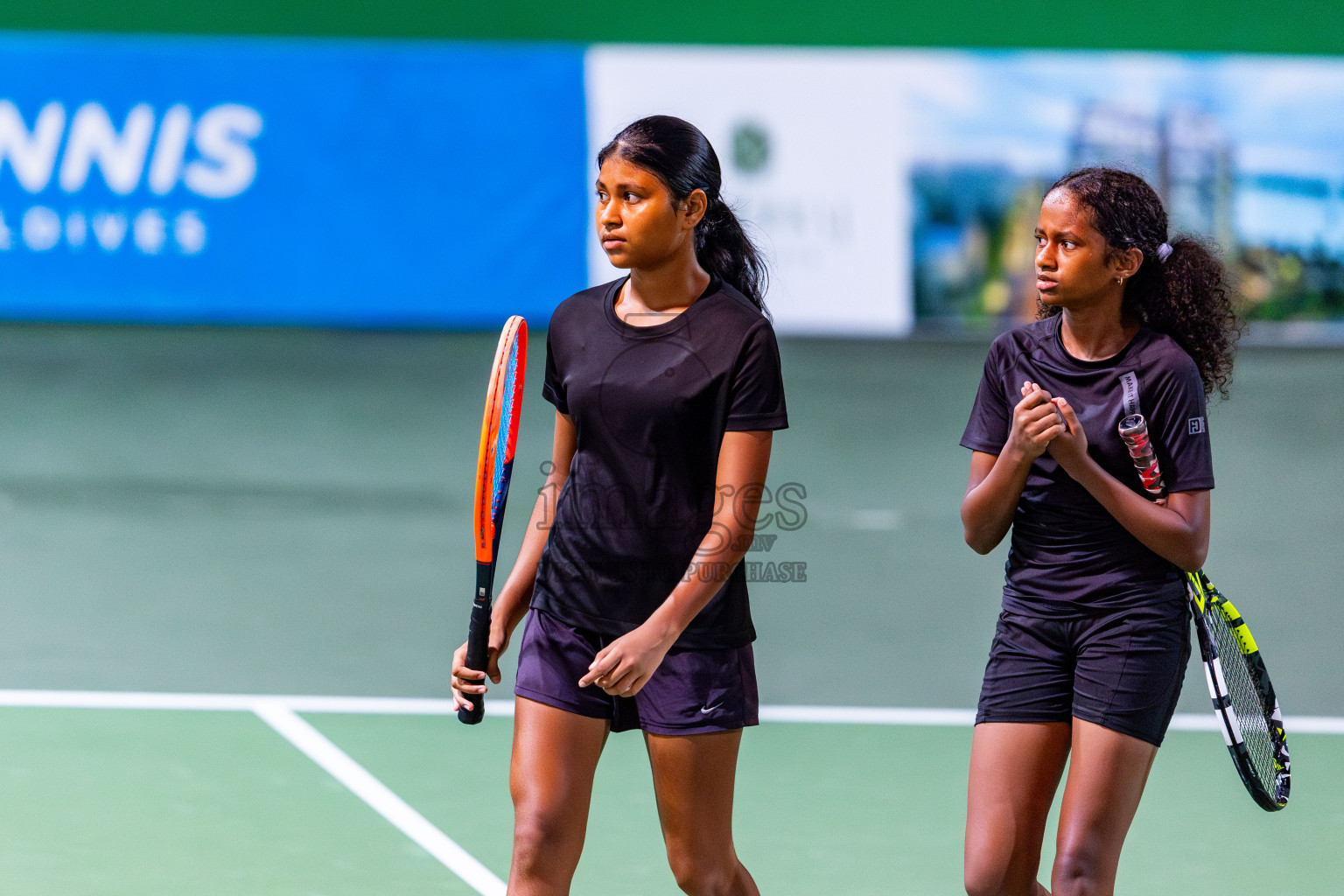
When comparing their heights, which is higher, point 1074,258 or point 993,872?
point 1074,258

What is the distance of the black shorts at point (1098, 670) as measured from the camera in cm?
280

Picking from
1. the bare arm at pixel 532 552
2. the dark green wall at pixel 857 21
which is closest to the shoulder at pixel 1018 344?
the bare arm at pixel 532 552

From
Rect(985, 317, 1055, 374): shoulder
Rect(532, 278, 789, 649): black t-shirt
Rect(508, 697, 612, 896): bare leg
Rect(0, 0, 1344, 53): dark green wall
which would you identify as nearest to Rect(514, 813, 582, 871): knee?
Rect(508, 697, 612, 896): bare leg

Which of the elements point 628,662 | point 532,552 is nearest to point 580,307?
point 532,552

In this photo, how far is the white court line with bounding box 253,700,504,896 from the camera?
3826 mm

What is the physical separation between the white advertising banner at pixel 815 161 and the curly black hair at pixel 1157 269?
7.38 metres

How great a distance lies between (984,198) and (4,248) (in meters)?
6.52

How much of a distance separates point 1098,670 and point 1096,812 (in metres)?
0.25

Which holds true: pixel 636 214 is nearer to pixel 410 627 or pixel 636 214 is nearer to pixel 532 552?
pixel 532 552

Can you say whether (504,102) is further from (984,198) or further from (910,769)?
(910,769)

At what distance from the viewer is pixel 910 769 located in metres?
4.68

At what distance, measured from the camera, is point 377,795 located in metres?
4.36

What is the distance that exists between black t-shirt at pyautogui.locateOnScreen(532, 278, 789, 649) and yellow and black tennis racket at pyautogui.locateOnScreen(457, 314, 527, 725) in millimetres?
121

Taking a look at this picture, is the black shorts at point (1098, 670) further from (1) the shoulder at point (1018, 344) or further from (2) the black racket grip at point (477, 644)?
(2) the black racket grip at point (477, 644)
